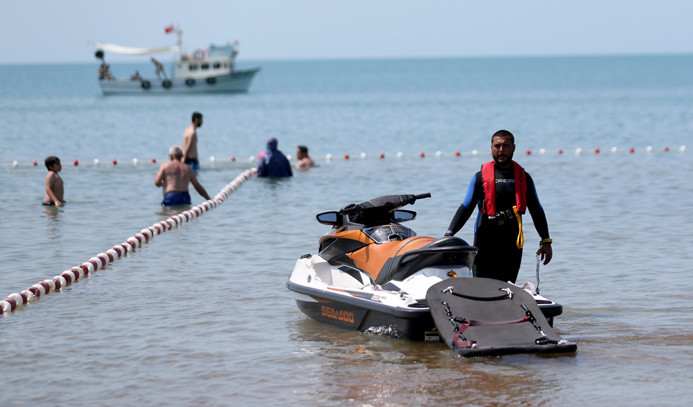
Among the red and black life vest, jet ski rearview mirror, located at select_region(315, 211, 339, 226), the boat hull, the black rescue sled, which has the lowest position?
the black rescue sled

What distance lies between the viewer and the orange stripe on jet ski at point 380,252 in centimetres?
860

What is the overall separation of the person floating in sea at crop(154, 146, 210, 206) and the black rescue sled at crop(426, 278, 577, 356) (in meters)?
9.69

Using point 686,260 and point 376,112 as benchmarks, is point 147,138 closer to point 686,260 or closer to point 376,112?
point 376,112

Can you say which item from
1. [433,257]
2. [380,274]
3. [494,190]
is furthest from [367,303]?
[494,190]

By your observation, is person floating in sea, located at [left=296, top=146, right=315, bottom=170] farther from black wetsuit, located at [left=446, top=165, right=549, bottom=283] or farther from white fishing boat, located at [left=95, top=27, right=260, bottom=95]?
white fishing boat, located at [left=95, top=27, right=260, bottom=95]

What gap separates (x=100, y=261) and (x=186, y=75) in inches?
3355

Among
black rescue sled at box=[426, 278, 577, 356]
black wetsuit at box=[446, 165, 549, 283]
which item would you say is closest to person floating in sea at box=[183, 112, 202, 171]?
black wetsuit at box=[446, 165, 549, 283]

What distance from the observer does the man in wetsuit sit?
881 cm

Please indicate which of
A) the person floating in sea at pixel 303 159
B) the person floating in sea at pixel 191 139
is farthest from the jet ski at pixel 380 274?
the person floating in sea at pixel 303 159

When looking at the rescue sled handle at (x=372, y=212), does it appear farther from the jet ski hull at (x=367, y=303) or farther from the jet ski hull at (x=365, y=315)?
the jet ski hull at (x=365, y=315)

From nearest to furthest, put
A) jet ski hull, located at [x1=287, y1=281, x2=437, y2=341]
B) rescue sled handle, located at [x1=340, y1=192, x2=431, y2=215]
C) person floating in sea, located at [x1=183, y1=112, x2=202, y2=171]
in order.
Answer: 1. jet ski hull, located at [x1=287, y1=281, x2=437, y2=341]
2. rescue sled handle, located at [x1=340, y1=192, x2=431, y2=215]
3. person floating in sea, located at [x1=183, y1=112, x2=202, y2=171]

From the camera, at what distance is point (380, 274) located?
8.80 meters

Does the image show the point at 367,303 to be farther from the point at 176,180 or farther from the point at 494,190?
the point at 176,180

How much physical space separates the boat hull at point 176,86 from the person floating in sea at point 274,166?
69.1m
